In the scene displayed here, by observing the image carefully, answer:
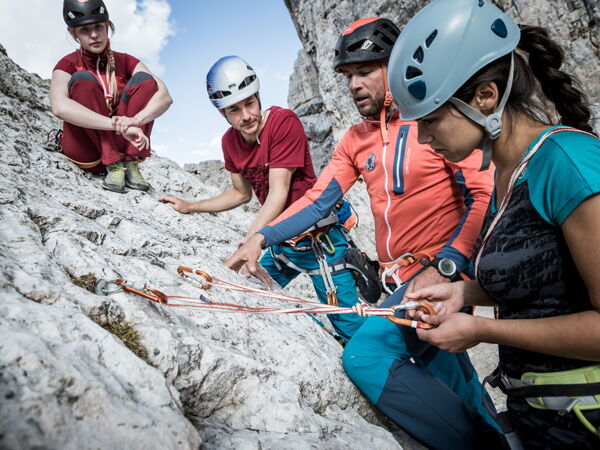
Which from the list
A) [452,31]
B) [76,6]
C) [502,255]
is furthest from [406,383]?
[76,6]

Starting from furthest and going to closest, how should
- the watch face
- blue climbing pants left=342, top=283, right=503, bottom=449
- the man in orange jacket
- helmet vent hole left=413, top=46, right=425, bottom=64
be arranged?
1. the watch face
2. the man in orange jacket
3. blue climbing pants left=342, top=283, right=503, bottom=449
4. helmet vent hole left=413, top=46, right=425, bottom=64

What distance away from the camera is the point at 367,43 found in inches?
137

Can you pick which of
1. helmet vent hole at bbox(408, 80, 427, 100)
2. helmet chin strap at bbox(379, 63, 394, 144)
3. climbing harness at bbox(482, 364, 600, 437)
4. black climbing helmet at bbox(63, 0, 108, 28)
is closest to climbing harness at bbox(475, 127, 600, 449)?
climbing harness at bbox(482, 364, 600, 437)

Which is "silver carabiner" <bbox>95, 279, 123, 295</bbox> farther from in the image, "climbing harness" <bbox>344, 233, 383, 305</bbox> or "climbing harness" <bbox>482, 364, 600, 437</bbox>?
"climbing harness" <bbox>344, 233, 383, 305</bbox>

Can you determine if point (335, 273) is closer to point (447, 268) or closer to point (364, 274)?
point (364, 274)

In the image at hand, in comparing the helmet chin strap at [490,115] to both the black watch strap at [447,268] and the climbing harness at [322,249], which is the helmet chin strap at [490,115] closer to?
the black watch strap at [447,268]

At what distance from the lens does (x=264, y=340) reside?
89.5 inches

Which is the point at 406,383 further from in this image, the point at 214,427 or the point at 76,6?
the point at 76,6

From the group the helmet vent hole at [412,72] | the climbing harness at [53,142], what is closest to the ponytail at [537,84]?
the helmet vent hole at [412,72]

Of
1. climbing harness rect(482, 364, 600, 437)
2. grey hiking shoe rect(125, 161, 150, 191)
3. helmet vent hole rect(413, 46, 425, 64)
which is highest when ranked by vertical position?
grey hiking shoe rect(125, 161, 150, 191)

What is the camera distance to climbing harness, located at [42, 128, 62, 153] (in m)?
4.30

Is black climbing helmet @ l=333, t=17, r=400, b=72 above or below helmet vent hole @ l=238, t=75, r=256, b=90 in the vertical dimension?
below

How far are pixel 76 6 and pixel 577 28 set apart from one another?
1672 centimetres

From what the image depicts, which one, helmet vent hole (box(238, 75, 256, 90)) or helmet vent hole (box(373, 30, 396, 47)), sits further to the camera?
helmet vent hole (box(238, 75, 256, 90))
